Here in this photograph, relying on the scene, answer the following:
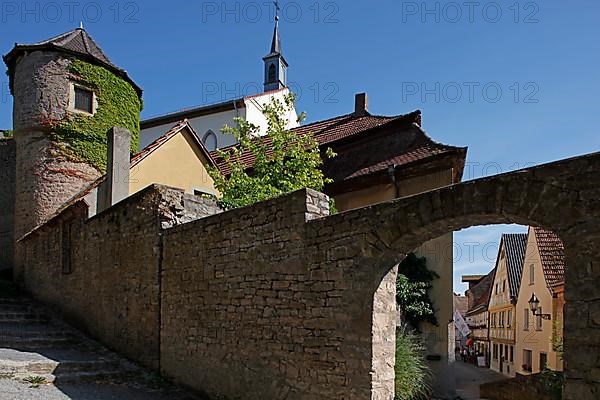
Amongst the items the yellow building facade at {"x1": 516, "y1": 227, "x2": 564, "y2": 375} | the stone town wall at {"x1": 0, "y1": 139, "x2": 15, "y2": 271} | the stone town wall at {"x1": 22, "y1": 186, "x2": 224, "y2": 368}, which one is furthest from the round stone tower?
the yellow building facade at {"x1": 516, "y1": 227, "x2": 564, "y2": 375}

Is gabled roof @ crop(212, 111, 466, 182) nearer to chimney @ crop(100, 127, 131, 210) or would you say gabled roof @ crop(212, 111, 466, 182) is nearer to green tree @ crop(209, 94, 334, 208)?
green tree @ crop(209, 94, 334, 208)

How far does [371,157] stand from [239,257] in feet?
29.3

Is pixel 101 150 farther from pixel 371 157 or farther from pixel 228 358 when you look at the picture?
pixel 228 358

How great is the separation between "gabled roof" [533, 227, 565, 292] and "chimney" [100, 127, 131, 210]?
43.9 feet

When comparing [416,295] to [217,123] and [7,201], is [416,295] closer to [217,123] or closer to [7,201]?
[217,123]

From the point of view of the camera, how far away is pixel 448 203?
5.34 meters

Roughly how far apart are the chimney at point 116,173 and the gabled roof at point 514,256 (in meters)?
19.8

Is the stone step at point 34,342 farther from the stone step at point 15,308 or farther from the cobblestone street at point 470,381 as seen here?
the cobblestone street at point 470,381

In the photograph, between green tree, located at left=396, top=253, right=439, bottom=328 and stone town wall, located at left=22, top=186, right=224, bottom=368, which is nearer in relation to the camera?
stone town wall, located at left=22, top=186, right=224, bottom=368

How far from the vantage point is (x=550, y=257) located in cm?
1886

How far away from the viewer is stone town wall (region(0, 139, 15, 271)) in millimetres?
20547

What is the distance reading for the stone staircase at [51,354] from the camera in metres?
9.19

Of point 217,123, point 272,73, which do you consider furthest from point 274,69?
point 217,123

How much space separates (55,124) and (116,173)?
5124 millimetres
